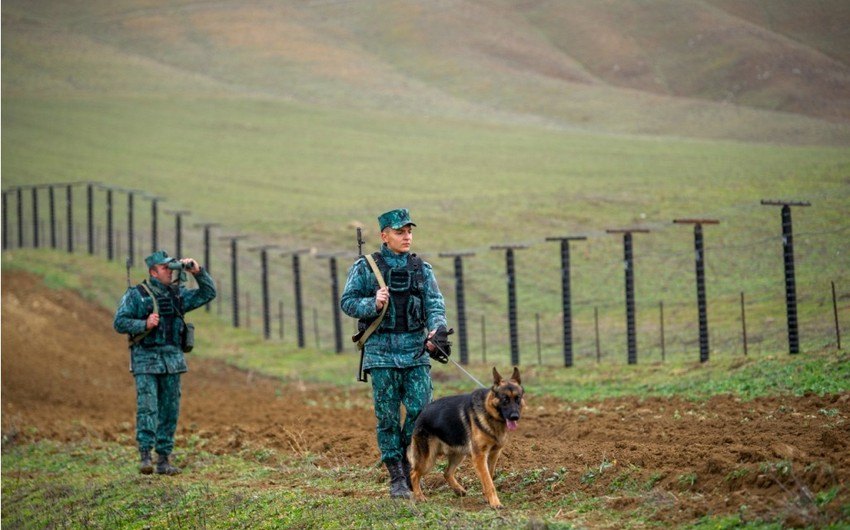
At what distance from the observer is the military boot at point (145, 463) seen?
1463 centimetres

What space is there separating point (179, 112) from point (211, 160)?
1447 centimetres

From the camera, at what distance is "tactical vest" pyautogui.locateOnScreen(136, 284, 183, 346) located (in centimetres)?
1484

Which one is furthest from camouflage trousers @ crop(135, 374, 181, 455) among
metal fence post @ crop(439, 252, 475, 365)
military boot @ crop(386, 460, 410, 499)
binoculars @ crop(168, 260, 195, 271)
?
metal fence post @ crop(439, 252, 475, 365)

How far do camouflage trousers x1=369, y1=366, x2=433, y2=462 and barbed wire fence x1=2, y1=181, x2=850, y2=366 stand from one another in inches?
430

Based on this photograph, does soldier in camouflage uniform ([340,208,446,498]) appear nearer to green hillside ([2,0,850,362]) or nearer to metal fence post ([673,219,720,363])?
green hillside ([2,0,850,362])

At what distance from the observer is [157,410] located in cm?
1484

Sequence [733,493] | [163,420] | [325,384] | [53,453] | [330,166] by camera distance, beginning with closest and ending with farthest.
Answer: [733,493] < [163,420] < [53,453] < [325,384] < [330,166]

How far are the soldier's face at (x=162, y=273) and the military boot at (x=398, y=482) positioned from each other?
530 cm

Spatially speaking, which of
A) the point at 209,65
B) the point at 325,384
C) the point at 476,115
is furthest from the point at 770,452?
the point at 209,65

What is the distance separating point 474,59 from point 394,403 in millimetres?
97099

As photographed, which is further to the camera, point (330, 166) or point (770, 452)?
point (330, 166)

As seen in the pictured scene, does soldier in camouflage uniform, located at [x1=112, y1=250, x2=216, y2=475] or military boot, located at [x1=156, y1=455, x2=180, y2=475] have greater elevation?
soldier in camouflage uniform, located at [x1=112, y1=250, x2=216, y2=475]

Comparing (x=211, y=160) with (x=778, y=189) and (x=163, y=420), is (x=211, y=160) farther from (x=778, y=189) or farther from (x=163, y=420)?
(x=163, y=420)

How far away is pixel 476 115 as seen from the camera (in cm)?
8919
